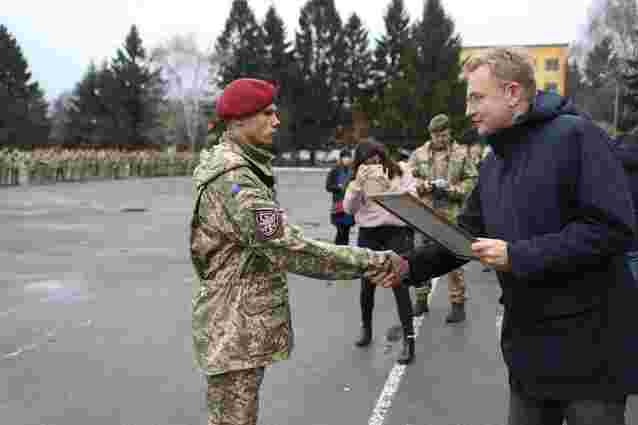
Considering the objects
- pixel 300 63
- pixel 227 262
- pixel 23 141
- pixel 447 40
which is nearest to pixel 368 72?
pixel 300 63

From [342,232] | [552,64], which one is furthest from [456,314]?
[552,64]

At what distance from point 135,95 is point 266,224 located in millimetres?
64909

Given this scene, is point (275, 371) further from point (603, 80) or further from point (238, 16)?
point (238, 16)

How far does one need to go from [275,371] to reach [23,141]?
5323cm

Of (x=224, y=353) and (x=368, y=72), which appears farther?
(x=368, y=72)

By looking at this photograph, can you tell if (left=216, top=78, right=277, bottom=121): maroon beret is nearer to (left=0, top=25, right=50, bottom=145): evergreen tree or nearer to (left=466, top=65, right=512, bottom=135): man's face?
(left=466, top=65, right=512, bottom=135): man's face

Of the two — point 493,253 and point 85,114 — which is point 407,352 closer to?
point 493,253

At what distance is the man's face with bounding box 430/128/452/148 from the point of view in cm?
631

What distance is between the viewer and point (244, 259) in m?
2.45

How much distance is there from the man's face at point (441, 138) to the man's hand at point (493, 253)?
4.40 m

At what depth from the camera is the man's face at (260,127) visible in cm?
251

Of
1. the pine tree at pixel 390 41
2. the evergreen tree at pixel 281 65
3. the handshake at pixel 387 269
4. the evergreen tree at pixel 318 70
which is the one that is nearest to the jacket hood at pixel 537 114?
the handshake at pixel 387 269

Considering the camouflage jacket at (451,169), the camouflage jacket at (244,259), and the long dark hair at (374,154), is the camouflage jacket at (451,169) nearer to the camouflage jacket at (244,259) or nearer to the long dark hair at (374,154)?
the long dark hair at (374,154)

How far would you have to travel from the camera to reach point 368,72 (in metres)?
70.3
